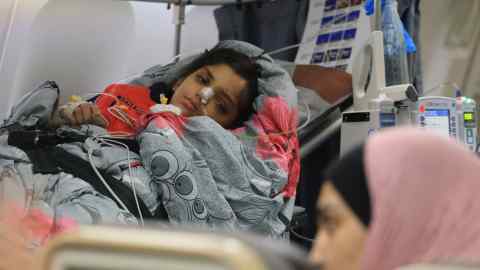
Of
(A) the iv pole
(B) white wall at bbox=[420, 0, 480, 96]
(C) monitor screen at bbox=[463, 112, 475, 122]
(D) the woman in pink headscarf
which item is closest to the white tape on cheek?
(A) the iv pole

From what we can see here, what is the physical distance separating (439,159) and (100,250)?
384mm

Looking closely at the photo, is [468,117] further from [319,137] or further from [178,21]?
[178,21]

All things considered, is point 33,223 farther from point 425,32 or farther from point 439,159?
point 425,32

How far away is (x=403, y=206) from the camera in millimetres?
562

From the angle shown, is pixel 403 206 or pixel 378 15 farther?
pixel 378 15

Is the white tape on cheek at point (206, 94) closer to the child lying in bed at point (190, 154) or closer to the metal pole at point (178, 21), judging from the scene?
the child lying in bed at point (190, 154)

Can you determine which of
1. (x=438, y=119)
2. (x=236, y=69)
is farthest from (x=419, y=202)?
(x=438, y=119)

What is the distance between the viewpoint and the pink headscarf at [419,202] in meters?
0.56

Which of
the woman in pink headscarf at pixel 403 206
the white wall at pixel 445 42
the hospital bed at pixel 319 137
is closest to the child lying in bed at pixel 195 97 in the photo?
the hospital bed at pixel 319 137

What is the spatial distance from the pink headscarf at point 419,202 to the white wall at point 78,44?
1755 millimetres

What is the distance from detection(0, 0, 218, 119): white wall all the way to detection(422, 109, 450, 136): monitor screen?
1.28 meters

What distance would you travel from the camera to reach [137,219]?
125cm

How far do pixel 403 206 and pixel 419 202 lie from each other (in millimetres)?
21

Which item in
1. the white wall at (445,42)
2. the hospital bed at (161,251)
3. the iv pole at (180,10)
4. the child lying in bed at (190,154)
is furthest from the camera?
the white wall at (445,42)
